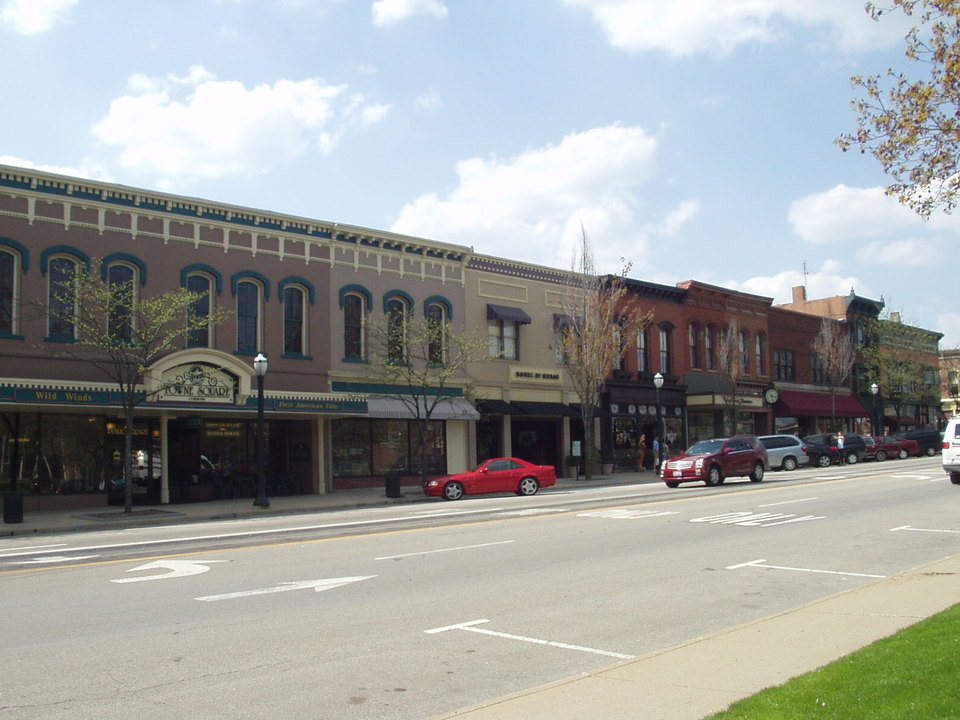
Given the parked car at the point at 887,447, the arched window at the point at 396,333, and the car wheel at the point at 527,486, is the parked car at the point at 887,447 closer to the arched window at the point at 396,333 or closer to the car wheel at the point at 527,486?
the car wheel at the point at 527,486

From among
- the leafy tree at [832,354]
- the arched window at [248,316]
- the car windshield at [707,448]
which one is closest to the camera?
the arched window at [248,316]

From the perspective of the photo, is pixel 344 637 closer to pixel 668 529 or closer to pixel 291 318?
pixel 668 529

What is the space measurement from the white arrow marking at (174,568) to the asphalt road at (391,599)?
72 millimetres

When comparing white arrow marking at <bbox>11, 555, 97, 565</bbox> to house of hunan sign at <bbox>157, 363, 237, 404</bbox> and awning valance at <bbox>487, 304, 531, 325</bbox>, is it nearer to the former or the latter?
house of hunan sign at <bbox>157, 363, 237, 404</bbox>

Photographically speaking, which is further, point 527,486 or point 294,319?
point 294,319

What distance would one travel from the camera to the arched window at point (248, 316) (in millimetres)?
29125

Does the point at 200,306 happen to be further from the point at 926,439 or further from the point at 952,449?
the point at 926,439

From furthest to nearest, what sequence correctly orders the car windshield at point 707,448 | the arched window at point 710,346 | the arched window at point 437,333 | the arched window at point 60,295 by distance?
the arched window at point 710,346
the arched window at point 437,333
the car windshield at point 707,448
the arched window at point 60,295

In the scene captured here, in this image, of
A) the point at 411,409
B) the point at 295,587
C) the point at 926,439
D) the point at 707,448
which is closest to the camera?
the point at 295,587

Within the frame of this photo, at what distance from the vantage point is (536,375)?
3762 cm

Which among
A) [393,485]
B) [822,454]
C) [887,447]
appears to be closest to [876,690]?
[393,485]

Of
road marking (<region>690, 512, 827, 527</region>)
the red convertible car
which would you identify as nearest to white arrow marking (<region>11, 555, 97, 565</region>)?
road marking (<region>690, 512, 827, 527</region>)

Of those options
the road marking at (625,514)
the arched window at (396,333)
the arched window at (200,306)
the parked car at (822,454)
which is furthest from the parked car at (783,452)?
the arched window at (200,306)

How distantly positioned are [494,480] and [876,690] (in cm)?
2291
